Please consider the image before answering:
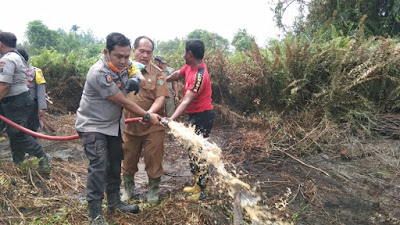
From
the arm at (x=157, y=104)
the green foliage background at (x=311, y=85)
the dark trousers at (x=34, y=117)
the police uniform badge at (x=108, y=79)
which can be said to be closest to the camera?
the police uniform badge at (x=108, y=79)

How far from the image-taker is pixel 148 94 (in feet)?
11.0

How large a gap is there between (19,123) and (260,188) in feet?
11.4

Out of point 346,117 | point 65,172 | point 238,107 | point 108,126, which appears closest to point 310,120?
point 346,117

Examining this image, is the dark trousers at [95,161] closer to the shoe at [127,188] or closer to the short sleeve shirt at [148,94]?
the short sleeve shirt at [148,94]

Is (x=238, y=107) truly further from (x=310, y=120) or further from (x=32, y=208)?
(x=32, y=208)

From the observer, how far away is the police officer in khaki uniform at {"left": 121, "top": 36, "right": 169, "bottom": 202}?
10.8 ft

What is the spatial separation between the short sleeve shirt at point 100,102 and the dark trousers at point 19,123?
1662 mm

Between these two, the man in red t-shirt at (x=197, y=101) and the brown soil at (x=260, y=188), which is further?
the man in red t-shirt at (x=197, y=101)

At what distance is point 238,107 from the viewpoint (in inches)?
272

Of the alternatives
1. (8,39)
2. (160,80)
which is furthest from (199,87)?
(8,39)

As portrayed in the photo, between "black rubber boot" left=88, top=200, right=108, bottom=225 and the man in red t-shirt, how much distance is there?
3.61 feet

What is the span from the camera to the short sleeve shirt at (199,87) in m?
3.37

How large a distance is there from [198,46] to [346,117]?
3321 millimetres

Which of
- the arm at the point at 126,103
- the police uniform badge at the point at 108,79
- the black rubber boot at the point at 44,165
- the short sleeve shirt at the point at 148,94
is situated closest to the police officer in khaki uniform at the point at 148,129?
the short sleeve shirt at the point at 148,94
